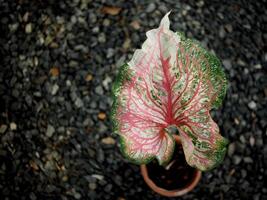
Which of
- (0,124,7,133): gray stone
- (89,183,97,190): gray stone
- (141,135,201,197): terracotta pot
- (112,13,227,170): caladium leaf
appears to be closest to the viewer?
(112,13,227,170): caladium leaf

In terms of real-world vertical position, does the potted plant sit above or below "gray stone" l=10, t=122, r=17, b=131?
above

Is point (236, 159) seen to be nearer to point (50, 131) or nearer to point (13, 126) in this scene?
point (50, 131)

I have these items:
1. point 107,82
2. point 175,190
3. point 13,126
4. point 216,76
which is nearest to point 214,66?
point 216,76

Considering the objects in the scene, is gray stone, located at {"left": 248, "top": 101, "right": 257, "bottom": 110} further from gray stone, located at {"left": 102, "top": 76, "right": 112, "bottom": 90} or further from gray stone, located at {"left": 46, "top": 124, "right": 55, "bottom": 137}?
gray stone, located at {"left": 46, "top": 124, "right": 55, "bottom": 137}

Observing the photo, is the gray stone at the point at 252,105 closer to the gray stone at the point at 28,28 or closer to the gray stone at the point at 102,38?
the gray stone at the point at 102,38

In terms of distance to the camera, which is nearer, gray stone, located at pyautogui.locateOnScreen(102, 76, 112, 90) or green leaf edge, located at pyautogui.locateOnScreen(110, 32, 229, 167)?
green leaf edge, located at pyautogui.locateOnScreen(110, 32, 229, 167)

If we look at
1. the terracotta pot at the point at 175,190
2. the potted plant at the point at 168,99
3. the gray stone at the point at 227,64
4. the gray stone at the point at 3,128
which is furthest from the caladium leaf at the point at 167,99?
the gray stone at the point at 3,128

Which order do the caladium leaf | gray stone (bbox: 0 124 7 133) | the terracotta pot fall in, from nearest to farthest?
the caladium leaf < the terracotta pot < gray stone (bbox: 0 124 7 133)

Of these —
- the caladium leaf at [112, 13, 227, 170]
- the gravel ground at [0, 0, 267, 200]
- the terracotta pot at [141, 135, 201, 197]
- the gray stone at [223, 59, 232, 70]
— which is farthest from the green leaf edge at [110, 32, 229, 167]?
the gray stone at [223, 59, 232, 70]
